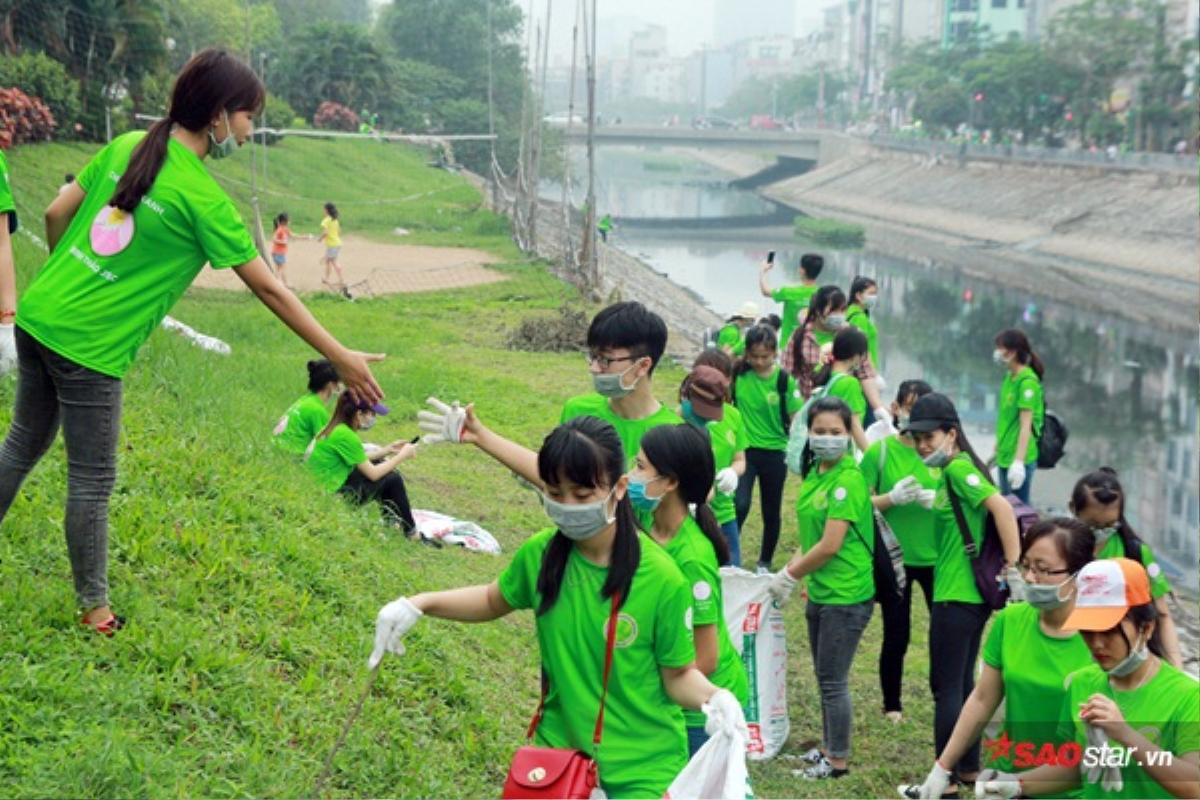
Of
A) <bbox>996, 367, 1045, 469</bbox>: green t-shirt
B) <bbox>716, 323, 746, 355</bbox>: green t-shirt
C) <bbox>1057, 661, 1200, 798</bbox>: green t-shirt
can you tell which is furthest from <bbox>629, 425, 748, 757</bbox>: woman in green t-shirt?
<bbox>716, 323, 746, 355</bbox>: green t-shirt

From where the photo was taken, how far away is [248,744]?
14.3 ft

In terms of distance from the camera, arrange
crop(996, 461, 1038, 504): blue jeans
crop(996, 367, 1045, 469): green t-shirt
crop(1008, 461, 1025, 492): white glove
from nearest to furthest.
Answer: crop(996, 367, 1045, 469): green t-shirt
crop(1008, 461, 1025, 492): white glove
crop(996, 461, 1038, 504): blue jeans

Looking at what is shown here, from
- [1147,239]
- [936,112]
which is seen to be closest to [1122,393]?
[1147,239]

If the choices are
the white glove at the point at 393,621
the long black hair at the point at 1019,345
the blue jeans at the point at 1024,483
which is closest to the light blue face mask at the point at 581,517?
the white glove at the point at 393,621

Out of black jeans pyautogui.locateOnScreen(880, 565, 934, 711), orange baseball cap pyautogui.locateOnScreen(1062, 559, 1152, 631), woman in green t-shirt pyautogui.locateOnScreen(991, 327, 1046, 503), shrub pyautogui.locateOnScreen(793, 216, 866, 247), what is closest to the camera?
orange baseball cap pyautogui.locateOnScreen(1062, 559, 1152, 631)

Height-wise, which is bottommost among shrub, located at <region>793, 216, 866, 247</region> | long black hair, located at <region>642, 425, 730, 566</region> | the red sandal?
shrub, located at <region>793, 216, 866, 247</region>

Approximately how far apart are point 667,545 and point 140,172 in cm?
177

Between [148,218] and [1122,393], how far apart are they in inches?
899

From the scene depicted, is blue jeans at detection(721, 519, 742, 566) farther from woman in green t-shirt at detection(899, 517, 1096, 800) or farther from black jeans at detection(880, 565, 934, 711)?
woman in green t-shirt at detection(899, 517, 1096, 800)

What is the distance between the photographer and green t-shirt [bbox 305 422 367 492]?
7.38 meters

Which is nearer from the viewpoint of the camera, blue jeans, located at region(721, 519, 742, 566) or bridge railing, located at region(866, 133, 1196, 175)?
blue jeans, located at region(721, 519, 742, 566)

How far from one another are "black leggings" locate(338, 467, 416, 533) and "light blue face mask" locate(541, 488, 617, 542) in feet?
13.8

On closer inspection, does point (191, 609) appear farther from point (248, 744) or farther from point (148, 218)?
point (148, 218)

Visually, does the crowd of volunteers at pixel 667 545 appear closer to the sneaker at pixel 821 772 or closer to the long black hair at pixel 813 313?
the sneaker at pixel 821 772
